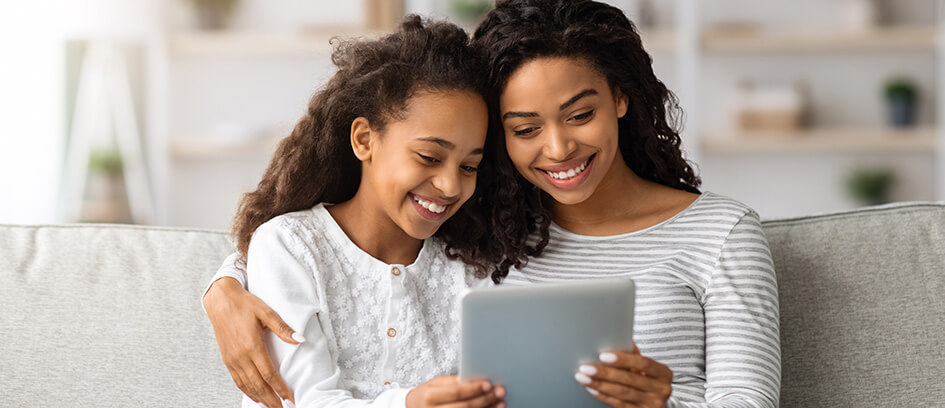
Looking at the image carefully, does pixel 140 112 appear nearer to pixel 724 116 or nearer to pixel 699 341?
pixel 724 116

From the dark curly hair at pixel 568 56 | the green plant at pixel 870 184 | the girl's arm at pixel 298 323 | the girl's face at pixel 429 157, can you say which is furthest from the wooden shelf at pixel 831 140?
the girl's arm at pixel 298 323

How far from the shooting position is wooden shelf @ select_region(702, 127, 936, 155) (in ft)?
14.2

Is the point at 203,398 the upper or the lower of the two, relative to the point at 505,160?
lower

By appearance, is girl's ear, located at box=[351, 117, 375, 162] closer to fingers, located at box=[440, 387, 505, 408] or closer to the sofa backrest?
fingers, located at box=[440, 387, 505, 408]

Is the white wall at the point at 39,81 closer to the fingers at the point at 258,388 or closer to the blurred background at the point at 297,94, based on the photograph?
the blurred background at the point at 297,94

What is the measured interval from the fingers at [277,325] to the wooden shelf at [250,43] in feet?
10.9

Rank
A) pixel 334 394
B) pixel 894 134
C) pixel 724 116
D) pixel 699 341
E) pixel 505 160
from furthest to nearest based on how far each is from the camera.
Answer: pixel 724 116, pixel 894 134, pixel 505 160, pixel 699 341, pixel 334 394

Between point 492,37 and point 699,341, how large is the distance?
62 centimetres

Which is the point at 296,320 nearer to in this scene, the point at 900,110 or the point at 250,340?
the point at 250,340

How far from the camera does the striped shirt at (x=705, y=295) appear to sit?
1.36 metres

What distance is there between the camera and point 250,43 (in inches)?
181

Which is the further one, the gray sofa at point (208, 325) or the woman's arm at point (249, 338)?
the gray sofa at point (208, 325)

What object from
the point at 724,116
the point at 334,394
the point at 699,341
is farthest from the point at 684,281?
the point at 724,116

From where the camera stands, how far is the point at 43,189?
455cm
